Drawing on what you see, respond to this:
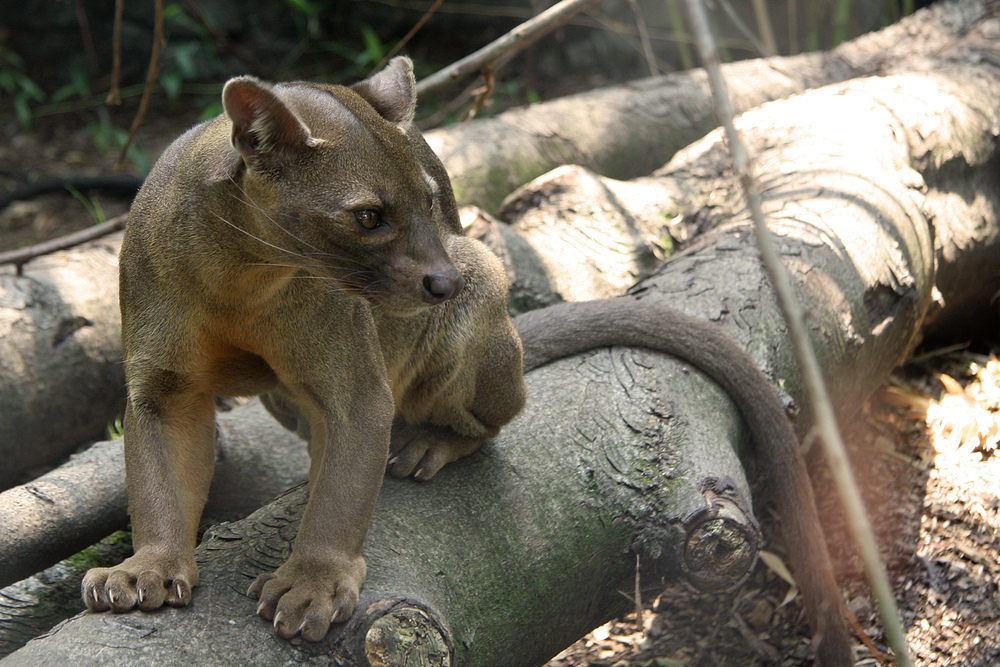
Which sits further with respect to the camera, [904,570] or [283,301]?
[904,570]

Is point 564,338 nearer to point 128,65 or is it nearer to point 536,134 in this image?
→ point 536,134

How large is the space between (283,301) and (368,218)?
42cm

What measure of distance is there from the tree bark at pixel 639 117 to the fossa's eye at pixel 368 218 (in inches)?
116

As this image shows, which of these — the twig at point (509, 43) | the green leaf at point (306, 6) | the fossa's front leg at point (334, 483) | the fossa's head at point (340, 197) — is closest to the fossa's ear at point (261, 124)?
the fossa's head at point (340, 197)

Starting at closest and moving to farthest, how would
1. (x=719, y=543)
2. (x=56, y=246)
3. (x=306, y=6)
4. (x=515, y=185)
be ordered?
(x=719, y=543), (x=56, y=246), (x=515, y=185), (x=306, y=6)

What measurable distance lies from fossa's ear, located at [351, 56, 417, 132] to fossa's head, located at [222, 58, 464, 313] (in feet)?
0.81

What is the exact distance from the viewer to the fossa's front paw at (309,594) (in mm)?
2061

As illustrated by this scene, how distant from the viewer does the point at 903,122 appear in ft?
14.3

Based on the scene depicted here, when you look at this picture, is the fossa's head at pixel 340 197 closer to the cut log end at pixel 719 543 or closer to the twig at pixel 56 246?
Answer: the cut log end at pixel 719 543

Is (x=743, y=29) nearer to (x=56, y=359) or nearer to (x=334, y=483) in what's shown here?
(x=334, y=483)

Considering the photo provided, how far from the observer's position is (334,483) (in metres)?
2.34

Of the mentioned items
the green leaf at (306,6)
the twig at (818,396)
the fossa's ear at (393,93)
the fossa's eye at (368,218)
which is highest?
the twig at (818,396)

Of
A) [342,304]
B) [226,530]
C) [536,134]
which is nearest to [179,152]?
[342,304]

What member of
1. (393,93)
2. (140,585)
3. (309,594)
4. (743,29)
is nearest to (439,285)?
(393,93)
